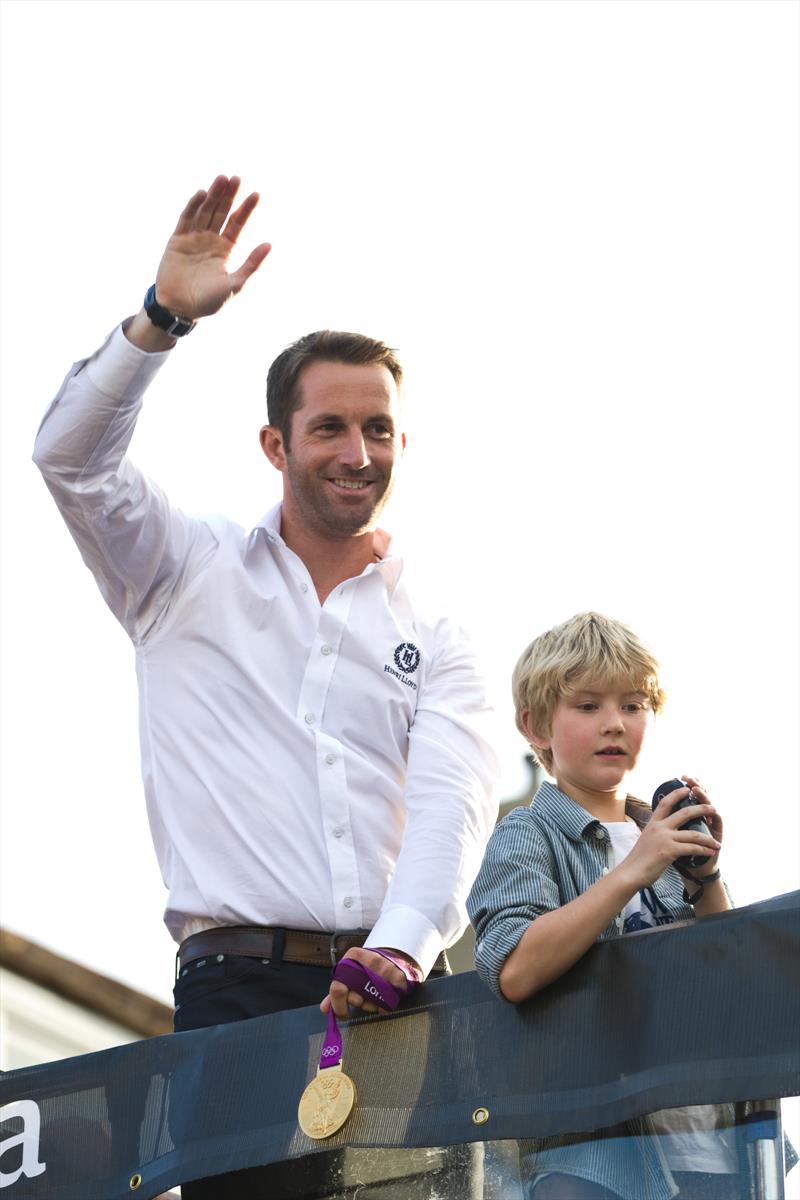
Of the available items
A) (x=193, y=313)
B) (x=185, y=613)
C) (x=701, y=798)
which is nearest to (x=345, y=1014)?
(x=701, y=798)

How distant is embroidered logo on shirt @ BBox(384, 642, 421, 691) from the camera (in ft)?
14.1

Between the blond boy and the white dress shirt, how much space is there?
412mm

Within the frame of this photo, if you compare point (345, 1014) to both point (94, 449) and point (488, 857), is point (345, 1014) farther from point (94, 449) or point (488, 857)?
point (94, 449)

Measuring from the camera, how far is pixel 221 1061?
367cm

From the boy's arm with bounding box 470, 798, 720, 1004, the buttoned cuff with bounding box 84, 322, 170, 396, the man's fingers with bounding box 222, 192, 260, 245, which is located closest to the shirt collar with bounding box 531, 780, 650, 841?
the boy's arm with bounding box 470, 798, 720, 1004

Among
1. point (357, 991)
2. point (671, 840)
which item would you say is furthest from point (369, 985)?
point (671, 840)

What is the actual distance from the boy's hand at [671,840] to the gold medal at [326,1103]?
81cm

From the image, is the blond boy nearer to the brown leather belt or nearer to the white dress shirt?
the white dress shirt

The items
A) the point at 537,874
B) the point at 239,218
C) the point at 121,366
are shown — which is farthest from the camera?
the point at 239,218

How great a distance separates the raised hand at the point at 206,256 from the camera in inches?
159

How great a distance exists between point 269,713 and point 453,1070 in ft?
3.57

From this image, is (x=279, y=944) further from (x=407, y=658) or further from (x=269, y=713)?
(x=407, y=658)

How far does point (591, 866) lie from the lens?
3.45 metres

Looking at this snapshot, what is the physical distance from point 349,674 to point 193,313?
3.07ft
